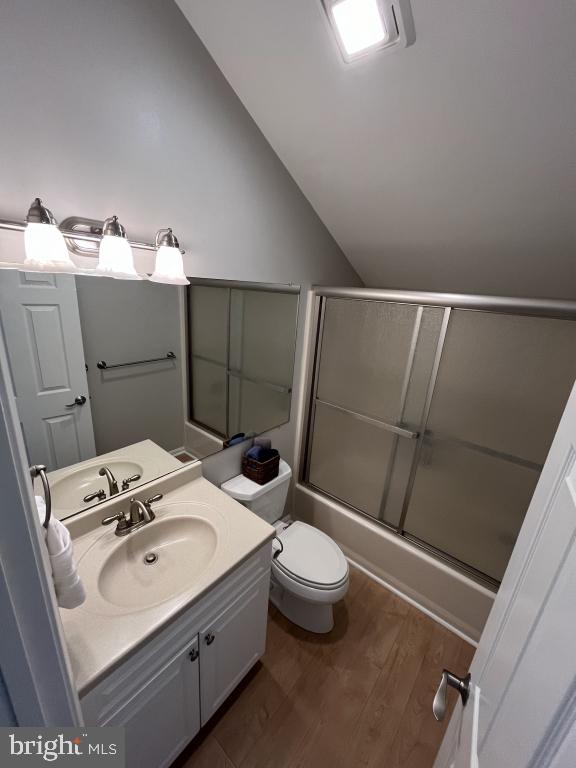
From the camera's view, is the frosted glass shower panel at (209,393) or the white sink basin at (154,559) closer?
the white sink basin at (154,559)

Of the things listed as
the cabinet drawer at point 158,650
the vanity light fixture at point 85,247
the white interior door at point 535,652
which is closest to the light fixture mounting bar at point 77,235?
the vanity light fixture at point 85,247

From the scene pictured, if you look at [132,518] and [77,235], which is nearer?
[77,235]

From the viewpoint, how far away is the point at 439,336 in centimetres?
156

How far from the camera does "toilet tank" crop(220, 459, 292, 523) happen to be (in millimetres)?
1617

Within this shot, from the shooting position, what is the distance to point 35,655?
1.39ft

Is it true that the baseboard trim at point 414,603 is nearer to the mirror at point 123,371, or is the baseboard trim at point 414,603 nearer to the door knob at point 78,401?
the mirror at point 123,371

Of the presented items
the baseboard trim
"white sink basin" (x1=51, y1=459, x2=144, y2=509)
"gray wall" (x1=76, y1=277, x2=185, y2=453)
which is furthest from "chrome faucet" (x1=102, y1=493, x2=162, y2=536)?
the baseboard trim

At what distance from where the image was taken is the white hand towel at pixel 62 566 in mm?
627

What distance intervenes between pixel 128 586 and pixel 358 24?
1.84m

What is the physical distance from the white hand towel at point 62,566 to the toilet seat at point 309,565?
1.10m

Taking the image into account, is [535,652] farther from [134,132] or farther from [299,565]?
[134,132]

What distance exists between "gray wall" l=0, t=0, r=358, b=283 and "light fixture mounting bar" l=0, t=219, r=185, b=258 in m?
0.03

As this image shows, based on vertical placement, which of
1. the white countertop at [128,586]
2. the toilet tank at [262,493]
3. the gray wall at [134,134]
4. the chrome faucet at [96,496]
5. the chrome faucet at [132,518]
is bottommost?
the toilet tank at [262,493]

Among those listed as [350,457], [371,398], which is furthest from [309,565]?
[371,398]
